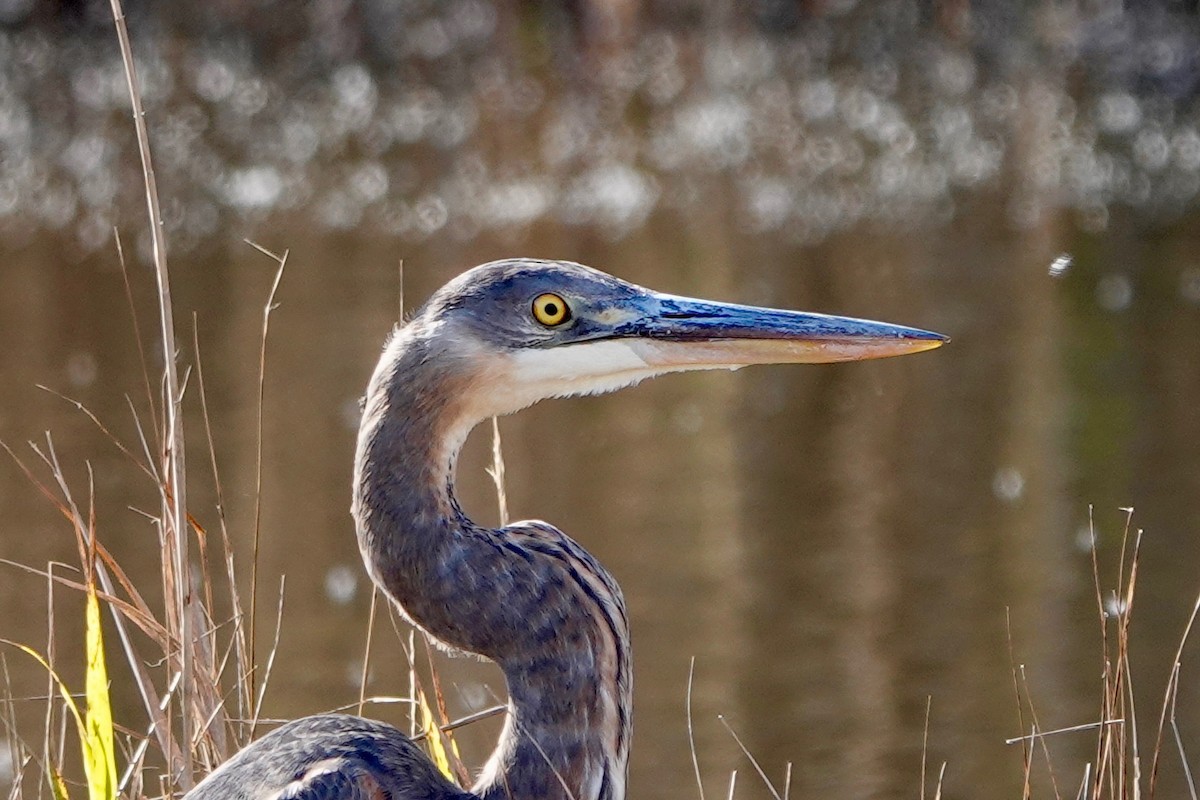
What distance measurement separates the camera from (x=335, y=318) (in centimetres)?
1230

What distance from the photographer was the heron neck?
9.77 ft

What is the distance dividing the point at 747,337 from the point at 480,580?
624 millimetres

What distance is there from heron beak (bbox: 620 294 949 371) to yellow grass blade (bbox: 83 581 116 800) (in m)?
1.12

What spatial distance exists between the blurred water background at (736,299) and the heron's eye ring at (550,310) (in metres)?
1.94

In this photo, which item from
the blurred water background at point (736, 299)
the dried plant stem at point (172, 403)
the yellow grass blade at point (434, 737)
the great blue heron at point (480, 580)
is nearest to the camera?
the great blue heron at point (480, 580)

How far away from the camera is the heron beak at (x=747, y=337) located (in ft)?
10.5

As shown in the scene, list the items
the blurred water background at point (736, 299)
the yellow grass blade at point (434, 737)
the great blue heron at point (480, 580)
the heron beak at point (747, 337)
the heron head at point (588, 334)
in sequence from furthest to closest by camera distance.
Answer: the blurred water background at point (736, 299)
the yellow grass blade at point (434, 737)
the heron beak at point (747, 337)
the heron head at point (588, 334)
the great blue heron at point (480, 580)

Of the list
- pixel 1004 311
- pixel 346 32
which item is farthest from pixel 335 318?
pixel 346 32

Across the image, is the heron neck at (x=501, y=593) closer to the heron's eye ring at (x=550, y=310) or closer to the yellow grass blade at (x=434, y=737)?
the heron's eye ring at (x=550, y=310)

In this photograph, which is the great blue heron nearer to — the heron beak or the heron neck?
the heron neck

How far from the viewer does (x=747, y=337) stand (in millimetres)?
3268

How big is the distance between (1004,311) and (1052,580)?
4.29 metres

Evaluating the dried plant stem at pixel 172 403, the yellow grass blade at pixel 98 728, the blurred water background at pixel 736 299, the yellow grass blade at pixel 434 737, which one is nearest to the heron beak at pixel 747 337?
the dried plant stem at pixel 172 403

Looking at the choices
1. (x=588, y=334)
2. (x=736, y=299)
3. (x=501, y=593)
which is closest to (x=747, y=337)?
(x=588, y=334)
